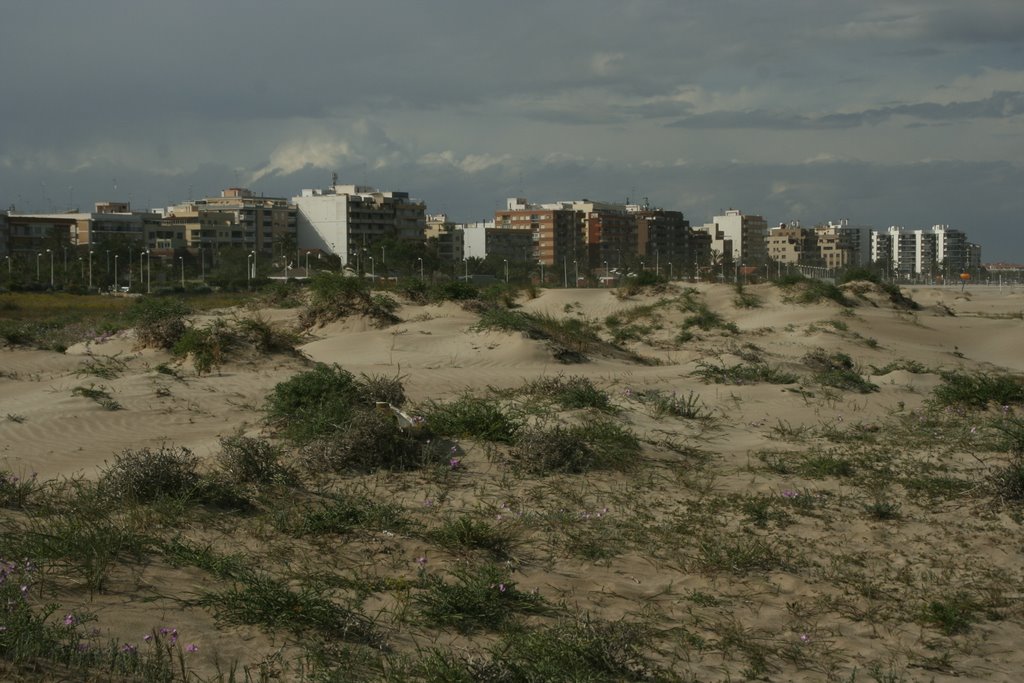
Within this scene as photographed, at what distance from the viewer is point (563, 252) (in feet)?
427

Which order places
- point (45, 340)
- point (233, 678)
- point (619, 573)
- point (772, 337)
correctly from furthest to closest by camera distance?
1. point (772, 337)
2. point (45, 340)
3. point (619, 573)
4. point (233, 678)

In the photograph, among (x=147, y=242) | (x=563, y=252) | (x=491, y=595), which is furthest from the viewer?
(x=563, y=252)

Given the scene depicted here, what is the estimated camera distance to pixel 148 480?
296 inches

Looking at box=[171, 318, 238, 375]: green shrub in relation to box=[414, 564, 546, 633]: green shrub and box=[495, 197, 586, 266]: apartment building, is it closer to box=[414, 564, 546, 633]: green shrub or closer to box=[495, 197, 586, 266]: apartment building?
box=[414, 564, 546, 633]: green shrub

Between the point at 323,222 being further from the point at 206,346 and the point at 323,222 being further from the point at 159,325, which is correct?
the point at 206,346

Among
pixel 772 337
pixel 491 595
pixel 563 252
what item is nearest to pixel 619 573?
pixel 491 595

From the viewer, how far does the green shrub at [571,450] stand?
8.95 meters

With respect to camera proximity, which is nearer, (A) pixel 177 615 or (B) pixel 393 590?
(A) pixel 177 615

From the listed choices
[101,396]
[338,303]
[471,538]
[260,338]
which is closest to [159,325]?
[260,338]

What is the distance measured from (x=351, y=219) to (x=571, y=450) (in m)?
108

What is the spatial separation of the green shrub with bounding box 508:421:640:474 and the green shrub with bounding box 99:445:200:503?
2.67 meters

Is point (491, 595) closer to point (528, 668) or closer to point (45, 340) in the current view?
point (528, 668)

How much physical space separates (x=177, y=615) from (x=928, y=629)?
4.28 metres

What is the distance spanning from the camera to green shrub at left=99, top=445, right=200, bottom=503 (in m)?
7.43
